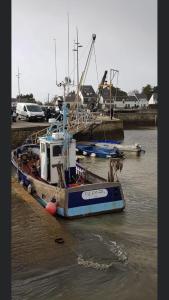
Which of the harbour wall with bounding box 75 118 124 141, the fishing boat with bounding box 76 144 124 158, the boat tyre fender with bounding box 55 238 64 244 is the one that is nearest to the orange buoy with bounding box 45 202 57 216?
the boat tyre fender with bounding box 55 238 64 244

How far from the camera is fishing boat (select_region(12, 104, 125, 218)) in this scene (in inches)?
454

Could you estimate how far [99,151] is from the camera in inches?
1039

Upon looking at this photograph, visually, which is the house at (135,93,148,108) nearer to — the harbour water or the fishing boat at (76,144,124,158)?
the fishing boat at (76,144,124,158)

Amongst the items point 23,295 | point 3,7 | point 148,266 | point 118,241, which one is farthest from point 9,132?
point 118,241

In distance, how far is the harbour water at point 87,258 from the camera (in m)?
6.86

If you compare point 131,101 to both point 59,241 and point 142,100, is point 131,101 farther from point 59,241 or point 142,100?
point 59,241

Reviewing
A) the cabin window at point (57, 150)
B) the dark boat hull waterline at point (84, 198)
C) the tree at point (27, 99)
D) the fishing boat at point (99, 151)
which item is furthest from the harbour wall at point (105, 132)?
the tree at point (27, 99)

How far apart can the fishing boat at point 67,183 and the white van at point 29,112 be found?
2056 cm

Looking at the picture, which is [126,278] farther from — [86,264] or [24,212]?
[24,212]

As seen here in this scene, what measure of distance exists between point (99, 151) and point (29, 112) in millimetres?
11660

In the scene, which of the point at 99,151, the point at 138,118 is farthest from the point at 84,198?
the point at 138,118

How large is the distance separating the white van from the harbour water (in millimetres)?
24138

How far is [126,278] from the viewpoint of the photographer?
7.47m

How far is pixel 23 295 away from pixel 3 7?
6.29 m
